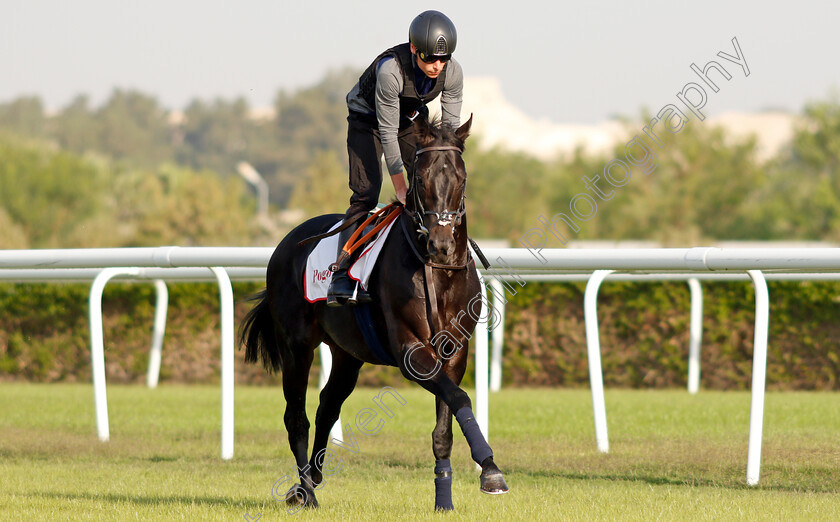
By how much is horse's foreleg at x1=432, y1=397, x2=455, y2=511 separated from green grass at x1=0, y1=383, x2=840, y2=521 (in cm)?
9

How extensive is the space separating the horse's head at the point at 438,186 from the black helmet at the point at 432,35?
46 cm

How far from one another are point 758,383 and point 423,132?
2.48 m

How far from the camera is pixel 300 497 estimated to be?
5.83 meters

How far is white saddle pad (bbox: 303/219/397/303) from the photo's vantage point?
18.4ft

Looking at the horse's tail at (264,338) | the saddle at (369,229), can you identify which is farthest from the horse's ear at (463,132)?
the horse's tail at (264,338)

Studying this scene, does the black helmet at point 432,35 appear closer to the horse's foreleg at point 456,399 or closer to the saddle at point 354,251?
the saddle at point 354,251

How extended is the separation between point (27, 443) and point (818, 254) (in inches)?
232

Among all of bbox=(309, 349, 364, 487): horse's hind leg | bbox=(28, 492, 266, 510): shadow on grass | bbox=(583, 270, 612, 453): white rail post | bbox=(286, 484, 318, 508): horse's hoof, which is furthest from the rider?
bbox=(583, 270, 612, 453): white rail post

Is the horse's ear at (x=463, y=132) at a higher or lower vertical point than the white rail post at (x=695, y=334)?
higher

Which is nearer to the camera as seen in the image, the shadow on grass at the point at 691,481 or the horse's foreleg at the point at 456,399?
the horse's foreleg at the point at 456,399

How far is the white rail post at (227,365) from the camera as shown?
761cm

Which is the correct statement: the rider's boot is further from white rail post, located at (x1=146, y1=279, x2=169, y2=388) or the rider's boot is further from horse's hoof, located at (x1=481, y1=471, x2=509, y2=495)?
white rail post, located at (x1=146, y1=279, x2=169, y2=388)

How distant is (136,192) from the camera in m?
60.6

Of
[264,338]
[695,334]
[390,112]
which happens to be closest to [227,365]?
[264,338]
